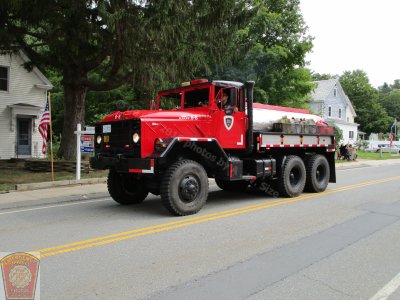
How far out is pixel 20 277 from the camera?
2967 mm

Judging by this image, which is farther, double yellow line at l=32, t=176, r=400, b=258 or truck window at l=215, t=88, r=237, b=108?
truck window at l=215, t=88, r=237, b=108

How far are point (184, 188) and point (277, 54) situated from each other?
21787 millimetres

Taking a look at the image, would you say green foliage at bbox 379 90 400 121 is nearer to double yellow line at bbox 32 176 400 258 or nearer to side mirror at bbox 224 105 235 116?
double yellow line at bbox 32 176 400 258

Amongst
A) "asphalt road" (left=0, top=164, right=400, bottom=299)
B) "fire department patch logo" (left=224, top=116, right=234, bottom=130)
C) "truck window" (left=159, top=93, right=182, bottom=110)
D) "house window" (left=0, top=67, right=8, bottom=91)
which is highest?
"house window" (left=0, top=67, right=8, bottom=91)

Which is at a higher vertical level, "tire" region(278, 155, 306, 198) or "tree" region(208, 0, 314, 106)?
"tree" region(208, 0, 314, 106)

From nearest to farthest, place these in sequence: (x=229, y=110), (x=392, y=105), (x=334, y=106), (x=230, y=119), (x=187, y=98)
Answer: (x=229, y=110) < (x=230, y=119) < (x=187, y=98) < (x=334, y=106) < (x=392, y=105)

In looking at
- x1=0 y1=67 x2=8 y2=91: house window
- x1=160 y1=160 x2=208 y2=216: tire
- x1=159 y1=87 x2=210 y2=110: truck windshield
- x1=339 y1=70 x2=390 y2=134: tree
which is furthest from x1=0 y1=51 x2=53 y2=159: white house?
x1=339 y1=70 x2=390 y2=134: tree

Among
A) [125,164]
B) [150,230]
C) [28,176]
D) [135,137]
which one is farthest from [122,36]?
[150,230]

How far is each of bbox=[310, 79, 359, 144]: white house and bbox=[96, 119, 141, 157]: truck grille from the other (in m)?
43.6

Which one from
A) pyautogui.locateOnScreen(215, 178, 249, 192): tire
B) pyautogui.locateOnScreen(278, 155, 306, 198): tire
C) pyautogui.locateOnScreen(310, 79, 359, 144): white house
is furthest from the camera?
pyautogui.locateOnScreen(310, 79, 359, 144): white house

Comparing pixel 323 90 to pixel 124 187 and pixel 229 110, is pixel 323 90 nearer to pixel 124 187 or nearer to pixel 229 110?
pixel 229 110

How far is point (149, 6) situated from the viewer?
42.9 feet

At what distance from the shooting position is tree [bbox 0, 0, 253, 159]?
1290 cm

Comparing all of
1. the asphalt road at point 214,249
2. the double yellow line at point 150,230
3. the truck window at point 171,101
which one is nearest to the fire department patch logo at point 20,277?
the asphalt road at point 214,249
